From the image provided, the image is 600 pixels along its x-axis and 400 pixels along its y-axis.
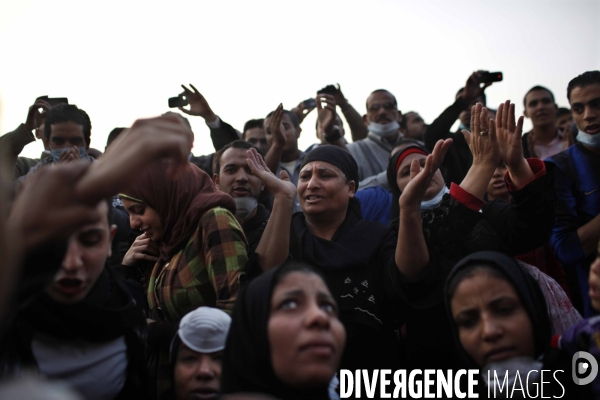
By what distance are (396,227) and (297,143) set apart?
282 centimetres

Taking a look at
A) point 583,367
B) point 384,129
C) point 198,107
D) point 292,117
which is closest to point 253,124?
point 292,117

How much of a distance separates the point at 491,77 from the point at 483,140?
212cm

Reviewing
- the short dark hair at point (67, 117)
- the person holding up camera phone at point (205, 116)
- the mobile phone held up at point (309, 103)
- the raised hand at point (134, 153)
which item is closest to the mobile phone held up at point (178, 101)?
the person holding up camera phone at point (205, 116)

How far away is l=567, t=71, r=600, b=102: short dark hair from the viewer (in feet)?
14.8

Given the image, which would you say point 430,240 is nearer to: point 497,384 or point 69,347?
point 497,384

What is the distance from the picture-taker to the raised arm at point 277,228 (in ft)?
11.6

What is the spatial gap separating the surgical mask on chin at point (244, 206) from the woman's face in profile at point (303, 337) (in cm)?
221

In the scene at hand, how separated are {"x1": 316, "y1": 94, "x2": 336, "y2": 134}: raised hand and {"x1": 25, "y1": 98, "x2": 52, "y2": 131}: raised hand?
240 centimetres

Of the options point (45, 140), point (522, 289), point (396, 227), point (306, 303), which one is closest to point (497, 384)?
point (522, 289)

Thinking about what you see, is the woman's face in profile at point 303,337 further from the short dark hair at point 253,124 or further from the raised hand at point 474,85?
the short dark hair at point 253,124

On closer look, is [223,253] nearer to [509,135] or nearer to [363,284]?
[363,284]

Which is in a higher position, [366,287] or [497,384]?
[366,287]

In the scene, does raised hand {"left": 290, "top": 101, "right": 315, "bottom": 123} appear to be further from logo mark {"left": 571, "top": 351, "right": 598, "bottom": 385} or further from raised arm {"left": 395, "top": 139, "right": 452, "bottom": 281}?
logo mark {"left": 571, "top": 351, "right": 598, "bottom": 385}

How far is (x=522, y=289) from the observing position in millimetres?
2881
